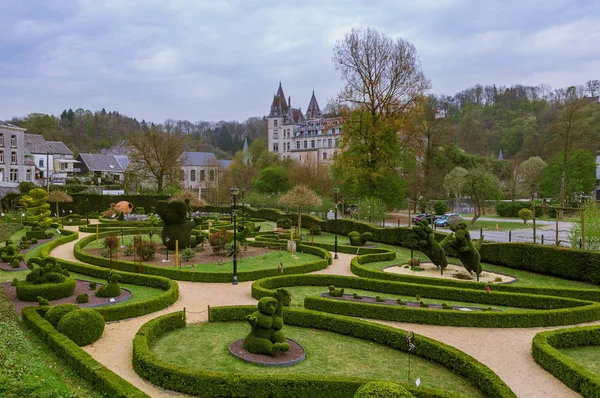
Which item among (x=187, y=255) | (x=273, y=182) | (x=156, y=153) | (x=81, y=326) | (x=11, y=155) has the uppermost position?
(x=156, y=153)

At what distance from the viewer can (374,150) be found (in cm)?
4509

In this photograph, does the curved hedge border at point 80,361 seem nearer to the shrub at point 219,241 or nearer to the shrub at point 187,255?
the shrub at point 187,255

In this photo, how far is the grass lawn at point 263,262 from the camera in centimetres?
2374

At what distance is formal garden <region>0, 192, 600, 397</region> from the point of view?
10062mm

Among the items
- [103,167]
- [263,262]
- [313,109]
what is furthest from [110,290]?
[313,109]

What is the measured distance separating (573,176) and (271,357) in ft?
196

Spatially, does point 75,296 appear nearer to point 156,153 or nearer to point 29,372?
point 29,372

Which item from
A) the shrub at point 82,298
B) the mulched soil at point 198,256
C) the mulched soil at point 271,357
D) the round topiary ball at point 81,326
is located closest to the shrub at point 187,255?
the mulched soil at point 198,256

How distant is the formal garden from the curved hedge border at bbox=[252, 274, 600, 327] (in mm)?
44

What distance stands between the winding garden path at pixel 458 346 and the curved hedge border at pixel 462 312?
29 centimetres

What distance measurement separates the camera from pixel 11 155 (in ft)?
196

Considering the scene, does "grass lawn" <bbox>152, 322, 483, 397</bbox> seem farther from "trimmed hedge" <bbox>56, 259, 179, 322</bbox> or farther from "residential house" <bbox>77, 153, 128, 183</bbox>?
"residential house" <bbox>77, 153, 128, 183</bbox>

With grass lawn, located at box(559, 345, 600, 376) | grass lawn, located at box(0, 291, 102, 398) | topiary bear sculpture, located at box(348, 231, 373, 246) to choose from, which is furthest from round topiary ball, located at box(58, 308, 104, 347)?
topiary bear sculpture, located at box(348, 231, 373, 246)

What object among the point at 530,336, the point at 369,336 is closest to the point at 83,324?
the point at 369,336
